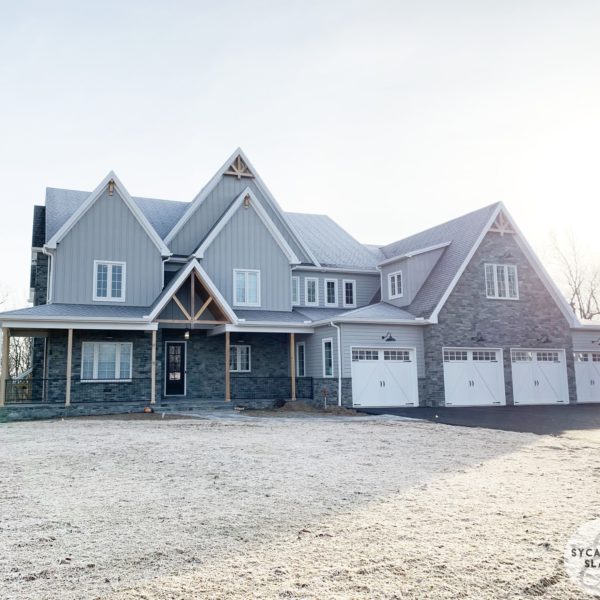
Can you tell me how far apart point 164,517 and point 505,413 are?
15948mm

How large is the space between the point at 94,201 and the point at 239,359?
27.5 ft

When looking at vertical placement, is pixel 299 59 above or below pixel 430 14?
below

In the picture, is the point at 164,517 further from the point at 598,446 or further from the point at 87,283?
the point at 87,283

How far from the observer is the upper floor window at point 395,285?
25.8 m

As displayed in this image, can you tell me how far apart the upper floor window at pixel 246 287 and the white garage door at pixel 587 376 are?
47.9ft

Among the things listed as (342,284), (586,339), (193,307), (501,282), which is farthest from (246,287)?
(586,339)

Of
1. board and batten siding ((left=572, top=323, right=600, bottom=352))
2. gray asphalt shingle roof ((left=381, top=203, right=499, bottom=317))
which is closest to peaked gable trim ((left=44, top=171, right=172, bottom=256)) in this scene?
gray asphalt shingle roof ((left=381, top=203, right=499, bottom=317))

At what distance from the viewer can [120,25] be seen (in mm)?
12055

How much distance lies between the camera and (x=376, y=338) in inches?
883

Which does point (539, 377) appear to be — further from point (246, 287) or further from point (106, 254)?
A: point (106, 254)

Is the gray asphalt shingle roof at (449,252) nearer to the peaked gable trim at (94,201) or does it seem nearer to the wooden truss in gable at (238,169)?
the wooden truss in gable at (238,169)

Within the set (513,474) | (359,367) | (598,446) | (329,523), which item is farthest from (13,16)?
(359,367)

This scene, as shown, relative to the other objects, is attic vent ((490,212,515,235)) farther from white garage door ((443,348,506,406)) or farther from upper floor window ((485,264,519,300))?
white garage door ((443,348,506,406))

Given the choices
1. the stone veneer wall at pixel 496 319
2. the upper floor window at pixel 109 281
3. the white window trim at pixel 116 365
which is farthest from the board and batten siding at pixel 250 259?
the stone veneer wall at pixel 496 319
